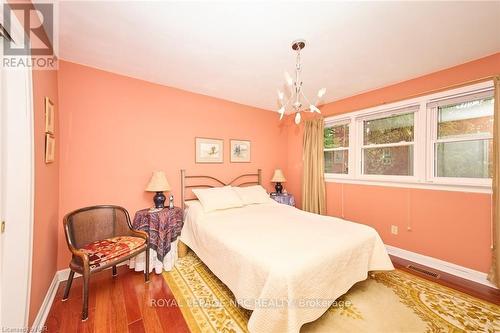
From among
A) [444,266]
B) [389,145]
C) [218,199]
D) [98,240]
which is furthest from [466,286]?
[98,240]

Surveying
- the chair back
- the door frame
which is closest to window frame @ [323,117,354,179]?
the chair back

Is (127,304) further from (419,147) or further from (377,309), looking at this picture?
(419,147)

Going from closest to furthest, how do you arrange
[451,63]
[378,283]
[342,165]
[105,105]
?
[378,283]
[451,63]
[105,105]
[342,165]

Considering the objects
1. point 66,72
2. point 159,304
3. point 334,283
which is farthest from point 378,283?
point 66,72

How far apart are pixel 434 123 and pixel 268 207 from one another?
2.47m

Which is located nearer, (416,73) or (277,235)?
(277,235)

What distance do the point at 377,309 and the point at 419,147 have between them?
2117 millimetres

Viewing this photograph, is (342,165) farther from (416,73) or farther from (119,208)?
(119,208)

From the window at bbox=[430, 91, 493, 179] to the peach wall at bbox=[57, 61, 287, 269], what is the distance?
3.05 metres

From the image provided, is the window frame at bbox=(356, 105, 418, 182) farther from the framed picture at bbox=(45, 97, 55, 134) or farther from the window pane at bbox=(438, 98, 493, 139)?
the framed picture at bbox=(45, 97, 55, 134)

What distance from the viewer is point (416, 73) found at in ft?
8.29

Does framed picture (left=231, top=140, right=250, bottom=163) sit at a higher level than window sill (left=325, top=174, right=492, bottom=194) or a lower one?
higher

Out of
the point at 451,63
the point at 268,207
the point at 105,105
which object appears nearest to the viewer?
the point at 451,63

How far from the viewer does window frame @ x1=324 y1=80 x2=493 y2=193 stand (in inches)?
89.9
